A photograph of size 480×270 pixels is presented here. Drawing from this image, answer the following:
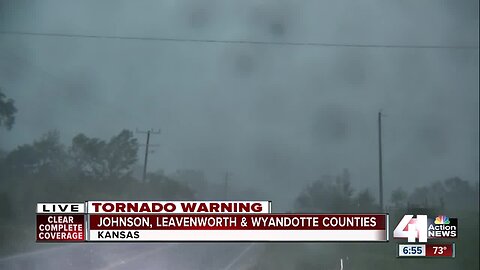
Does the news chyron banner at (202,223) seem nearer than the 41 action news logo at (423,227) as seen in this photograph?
Yes

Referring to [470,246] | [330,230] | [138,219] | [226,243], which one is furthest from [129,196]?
[470,246]

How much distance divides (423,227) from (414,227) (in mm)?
123

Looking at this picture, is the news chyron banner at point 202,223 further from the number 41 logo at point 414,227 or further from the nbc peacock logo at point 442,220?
the nbc peacock logo at point 442,220

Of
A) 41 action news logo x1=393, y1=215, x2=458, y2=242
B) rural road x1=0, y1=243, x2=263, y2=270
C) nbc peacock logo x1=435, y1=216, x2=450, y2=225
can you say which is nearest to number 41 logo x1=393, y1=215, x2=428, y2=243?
41 action news logo x1=393, y1=215, x2=458, y2=242

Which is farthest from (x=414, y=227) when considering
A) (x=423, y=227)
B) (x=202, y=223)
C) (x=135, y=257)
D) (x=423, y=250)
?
(x=135, y=257)

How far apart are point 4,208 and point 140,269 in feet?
7.45

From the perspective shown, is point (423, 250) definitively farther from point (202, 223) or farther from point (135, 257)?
point (135, 257)

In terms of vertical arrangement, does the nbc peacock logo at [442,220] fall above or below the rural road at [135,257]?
above

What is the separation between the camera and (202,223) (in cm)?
734

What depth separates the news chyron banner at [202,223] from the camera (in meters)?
7.28

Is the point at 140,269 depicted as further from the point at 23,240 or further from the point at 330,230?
the point at 330,230

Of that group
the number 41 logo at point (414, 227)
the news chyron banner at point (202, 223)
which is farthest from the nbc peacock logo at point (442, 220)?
the news chyron banner at point (202, 223)

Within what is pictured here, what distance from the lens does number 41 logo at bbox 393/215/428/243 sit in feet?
24.5

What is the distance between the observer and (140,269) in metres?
7.90
